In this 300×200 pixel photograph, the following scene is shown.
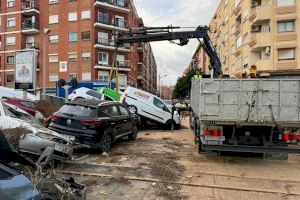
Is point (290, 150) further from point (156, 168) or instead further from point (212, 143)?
point (156, 168)

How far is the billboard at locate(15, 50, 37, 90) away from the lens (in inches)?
757

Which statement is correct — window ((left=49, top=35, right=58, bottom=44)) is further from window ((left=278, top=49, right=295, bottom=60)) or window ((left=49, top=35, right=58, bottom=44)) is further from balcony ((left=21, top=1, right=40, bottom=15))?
window ((left=278, top=49, right=295, bottom=60))

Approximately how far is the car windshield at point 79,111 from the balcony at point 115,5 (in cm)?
4081

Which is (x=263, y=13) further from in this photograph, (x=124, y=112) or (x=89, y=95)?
(x=124, y=112)

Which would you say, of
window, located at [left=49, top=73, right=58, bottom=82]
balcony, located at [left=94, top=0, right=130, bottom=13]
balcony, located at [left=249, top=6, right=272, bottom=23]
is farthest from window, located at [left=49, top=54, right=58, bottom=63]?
balcony, located at [left=249, top=6, right=272, bottom=23]

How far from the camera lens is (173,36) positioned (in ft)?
59.0

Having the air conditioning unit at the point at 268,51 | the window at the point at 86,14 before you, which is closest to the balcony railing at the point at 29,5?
the window at the point at 86,14

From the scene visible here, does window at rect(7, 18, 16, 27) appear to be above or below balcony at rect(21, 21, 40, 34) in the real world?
above

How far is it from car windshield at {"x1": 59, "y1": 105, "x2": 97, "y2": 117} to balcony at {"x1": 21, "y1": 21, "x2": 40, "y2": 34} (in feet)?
145

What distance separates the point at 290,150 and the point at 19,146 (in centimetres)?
677

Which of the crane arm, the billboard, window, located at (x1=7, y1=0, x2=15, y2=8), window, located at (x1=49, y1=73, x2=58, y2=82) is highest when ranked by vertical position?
window, located at (x1=7, y1=0, x2=15, y2=8)

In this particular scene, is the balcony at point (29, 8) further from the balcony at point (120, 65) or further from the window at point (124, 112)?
the window at point (124, 112)

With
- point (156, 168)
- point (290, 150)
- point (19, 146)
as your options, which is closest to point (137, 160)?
point (156, 168)

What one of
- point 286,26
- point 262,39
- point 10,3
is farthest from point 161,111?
point 10,3
